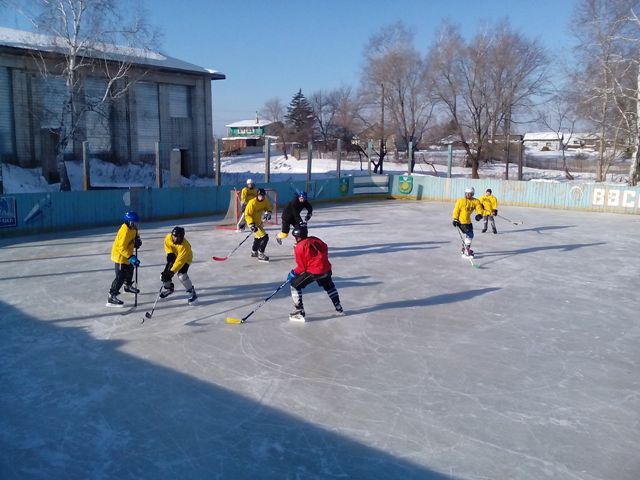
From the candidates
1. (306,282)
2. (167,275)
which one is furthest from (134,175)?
(306,282)

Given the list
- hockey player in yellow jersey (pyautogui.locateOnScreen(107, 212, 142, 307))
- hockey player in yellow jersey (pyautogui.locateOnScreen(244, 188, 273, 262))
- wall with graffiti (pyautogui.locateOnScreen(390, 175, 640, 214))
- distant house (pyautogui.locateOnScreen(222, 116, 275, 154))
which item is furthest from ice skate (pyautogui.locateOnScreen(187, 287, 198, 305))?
distant house (pyautogui.locateOnScreen(222, 116, 275, 154))

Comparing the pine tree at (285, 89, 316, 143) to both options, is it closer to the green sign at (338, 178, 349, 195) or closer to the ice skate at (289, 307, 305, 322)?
the green sign at (338, 178, 349, 195)

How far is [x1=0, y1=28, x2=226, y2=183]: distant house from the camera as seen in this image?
23.0 metres

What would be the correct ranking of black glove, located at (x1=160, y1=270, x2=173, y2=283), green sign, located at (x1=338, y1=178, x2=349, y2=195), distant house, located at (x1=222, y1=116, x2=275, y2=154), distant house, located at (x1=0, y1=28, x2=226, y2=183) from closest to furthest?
black glove, located at (x1=160, y1=270, x2=173, y2=283) → distant house, located at (x1=0, y1=28, x2=226, y2=183) → green sign, located at (x1=338, y1=178, x2=349, y2=195) → distant house, located at (x1=222, y1=116, x2=275, y2=154)

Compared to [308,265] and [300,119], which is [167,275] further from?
[300,119]

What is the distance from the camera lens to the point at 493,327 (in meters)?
7.51

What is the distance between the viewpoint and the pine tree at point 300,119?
65125 mm

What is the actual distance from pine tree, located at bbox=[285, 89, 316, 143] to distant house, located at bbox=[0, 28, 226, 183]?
33.6 meters

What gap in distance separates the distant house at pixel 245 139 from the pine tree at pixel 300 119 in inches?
148

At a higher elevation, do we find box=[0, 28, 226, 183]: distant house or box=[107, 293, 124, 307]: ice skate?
box=[0, 28, 226, 183]: distant house

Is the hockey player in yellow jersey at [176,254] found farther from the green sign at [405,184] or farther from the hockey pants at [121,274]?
the green sign at [405,184]

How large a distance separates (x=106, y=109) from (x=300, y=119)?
137 feet

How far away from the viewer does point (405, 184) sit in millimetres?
26062

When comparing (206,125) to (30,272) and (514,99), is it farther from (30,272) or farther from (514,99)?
(30,272)
